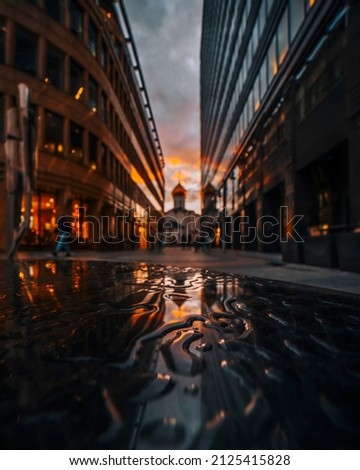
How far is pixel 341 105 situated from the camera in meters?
8.65

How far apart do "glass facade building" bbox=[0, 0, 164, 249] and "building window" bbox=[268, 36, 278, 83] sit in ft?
42.7

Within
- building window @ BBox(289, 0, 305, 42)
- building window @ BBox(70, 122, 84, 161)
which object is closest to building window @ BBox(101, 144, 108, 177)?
building window @ BBox(70, 122, 84, 161)

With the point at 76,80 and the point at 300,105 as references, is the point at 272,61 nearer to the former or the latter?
the point at 300,105

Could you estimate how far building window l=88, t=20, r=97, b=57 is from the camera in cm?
2106

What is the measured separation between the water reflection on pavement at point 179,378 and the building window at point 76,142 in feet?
61.1

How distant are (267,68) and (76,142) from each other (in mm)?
13416

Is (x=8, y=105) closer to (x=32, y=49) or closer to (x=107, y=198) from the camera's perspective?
(x=32, y=49)

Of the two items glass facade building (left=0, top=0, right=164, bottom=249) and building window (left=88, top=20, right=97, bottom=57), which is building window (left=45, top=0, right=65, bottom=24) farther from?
building window (left=88, top=20, right=97, bottom=57)

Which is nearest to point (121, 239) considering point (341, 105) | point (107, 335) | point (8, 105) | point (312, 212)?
point (8, 105)

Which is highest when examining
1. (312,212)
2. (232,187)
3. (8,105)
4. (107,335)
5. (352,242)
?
(8,105)

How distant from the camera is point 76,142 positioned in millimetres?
19141

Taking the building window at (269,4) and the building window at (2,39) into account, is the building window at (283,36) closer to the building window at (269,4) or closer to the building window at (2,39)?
the building window at (269,4)

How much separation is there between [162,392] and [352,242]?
237 inches

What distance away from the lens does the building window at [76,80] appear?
18969 millimetres
